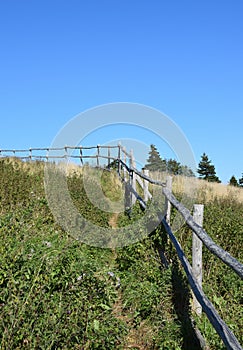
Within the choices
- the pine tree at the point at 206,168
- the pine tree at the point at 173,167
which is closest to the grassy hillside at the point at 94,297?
the pine tree at the point at 173,167

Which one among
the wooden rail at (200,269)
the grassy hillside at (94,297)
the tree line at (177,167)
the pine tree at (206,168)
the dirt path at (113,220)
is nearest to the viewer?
the wooden rail at (200,269)

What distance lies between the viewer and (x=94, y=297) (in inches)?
162

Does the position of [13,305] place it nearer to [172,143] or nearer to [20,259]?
[20,259]

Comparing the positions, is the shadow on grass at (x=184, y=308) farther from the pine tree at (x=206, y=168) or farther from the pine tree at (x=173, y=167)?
the pine tree at (x=206, y=168)

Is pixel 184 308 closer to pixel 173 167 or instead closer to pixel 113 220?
pixel 113 220

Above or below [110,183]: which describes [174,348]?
below

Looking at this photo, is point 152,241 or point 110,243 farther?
point 110,243

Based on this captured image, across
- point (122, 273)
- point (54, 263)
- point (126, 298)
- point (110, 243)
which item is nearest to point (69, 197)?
point (110, 243)

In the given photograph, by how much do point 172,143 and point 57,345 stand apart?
783 centimetres

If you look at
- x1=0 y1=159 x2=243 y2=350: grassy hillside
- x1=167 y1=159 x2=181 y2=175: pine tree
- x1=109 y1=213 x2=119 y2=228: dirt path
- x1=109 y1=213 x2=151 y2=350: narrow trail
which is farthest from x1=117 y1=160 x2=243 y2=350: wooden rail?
x1=167 y1=159 x2=181 y2=175: pine tree

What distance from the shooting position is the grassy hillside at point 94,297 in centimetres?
355

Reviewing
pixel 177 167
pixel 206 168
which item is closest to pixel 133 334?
pixel 177 167

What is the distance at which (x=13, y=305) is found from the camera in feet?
11.4

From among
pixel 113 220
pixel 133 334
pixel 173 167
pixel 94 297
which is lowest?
pixel 133 334
